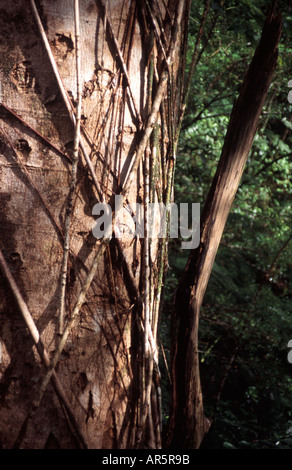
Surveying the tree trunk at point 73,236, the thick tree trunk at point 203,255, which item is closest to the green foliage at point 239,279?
the thick tree trunk at point 203,255

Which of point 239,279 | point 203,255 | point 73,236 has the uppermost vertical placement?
point 239,279

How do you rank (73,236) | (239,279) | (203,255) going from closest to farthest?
(73,236), (203,255), (239,279)

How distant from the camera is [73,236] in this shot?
1093 mm

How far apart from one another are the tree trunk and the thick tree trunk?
0.26 meters

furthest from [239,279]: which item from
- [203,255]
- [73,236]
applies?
[73,236]

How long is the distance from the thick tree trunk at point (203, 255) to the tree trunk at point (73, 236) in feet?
0.87

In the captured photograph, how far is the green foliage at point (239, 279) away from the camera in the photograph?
2.90 metres

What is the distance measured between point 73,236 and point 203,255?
1.69ft

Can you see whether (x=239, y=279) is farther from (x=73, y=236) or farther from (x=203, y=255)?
(x=73, y=236)

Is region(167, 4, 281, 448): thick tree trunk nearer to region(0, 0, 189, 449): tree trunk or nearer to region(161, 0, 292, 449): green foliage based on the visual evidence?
region(0, 0, 189, 449): tree trunk

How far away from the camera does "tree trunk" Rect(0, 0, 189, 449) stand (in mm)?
1038

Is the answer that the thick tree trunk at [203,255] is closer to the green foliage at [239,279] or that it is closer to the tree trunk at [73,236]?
the tree trunk at [73,236]

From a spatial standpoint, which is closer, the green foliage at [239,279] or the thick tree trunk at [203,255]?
the thick tree trunk at [203,255]

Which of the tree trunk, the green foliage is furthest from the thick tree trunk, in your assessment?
the green foliage
